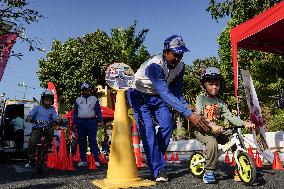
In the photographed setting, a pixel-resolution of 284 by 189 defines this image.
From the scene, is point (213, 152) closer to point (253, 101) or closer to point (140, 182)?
point (140, 182)

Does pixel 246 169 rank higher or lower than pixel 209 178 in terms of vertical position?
higher

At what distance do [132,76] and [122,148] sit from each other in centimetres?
100

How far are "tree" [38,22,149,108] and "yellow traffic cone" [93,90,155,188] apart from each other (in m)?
35.2

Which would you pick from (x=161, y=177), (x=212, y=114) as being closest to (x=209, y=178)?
(x=161, y=177)

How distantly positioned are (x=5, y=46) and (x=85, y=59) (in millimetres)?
32143

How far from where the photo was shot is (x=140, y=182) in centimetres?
475

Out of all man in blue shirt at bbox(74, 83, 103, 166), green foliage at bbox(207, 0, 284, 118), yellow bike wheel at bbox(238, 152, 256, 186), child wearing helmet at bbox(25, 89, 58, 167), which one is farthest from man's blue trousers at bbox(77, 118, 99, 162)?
green foliage at bbox(207, 0, 284, 118)

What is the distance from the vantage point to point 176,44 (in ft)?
15.9

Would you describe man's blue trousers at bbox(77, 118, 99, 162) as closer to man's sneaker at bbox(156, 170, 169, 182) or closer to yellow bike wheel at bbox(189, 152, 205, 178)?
yellow bike wheel at bbox(189, 152, 205, 178)

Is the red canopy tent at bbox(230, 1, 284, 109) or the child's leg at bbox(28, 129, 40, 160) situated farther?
the red canopy tent at bbox(230, 1, 284, 109)

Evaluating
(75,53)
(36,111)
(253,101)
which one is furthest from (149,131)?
(75,53)

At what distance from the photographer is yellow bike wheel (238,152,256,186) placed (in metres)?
4.34

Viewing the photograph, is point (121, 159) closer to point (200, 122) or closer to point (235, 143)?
point (200, 122)

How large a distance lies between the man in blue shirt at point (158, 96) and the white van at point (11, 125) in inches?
378
